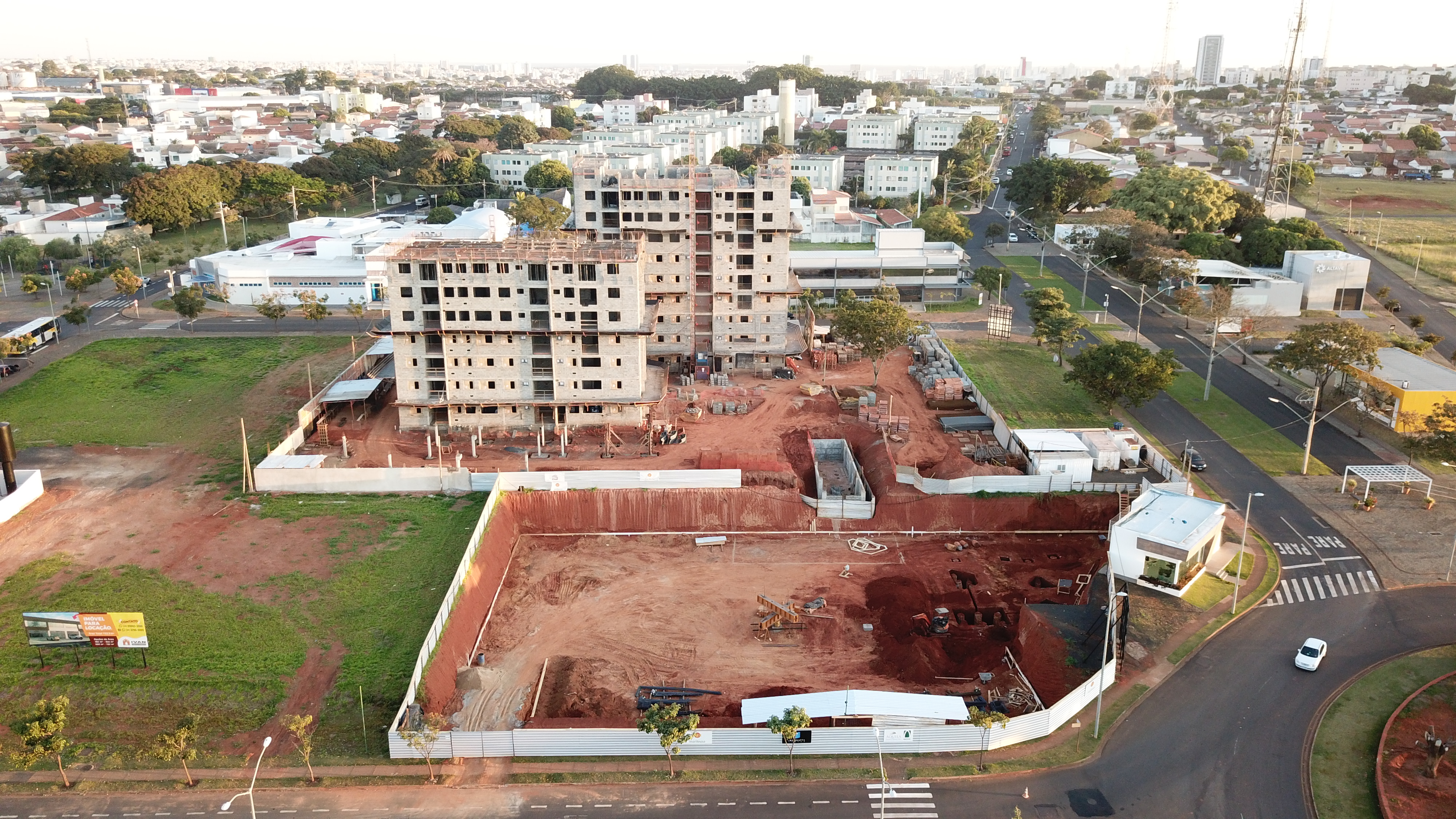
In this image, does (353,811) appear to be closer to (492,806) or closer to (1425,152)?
(492,806)

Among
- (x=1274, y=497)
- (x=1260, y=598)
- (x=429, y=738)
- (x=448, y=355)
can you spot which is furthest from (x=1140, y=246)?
(x=429, y=738)

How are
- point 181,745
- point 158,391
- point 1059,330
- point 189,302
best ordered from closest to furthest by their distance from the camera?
point 181,745
point 158,391
point 1059,330
point 189,302

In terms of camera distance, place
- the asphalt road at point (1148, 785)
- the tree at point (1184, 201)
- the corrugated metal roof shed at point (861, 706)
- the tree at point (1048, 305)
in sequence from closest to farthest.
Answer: the asphalt road at point (1148, 785) < the corrugated metal roof shed at point (861, 706) < the tree at point (1048, 305) < the tree at point (1184, 201)

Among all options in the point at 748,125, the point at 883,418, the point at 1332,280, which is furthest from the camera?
the point at 748,125

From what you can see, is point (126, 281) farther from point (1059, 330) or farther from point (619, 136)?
point (619, 136)

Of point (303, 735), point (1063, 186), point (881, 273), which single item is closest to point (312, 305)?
point (881, 273)

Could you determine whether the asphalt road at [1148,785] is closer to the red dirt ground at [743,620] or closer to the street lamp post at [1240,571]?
the street lamp post at [1240,571]

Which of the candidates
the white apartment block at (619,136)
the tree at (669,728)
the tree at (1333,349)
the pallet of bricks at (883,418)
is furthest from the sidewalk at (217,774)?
the white apartment block at (619,136)
